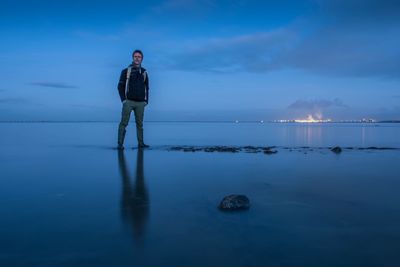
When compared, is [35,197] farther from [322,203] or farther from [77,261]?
[322,203]

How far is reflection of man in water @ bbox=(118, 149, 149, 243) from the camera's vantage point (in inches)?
126

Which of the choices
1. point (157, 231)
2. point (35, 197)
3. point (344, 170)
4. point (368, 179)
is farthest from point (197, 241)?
point (344, 170)

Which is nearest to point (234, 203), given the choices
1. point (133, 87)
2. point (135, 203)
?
point (135, 203)

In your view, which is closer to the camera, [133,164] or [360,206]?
[360,206]

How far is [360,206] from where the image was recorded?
3.90 m

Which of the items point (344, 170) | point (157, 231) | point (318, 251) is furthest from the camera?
point (344, 170)

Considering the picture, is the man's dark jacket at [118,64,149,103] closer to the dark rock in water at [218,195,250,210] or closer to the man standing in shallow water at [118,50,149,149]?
the man standing in shallow water at [118,50,149,149]

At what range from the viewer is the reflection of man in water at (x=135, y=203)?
3.19 m

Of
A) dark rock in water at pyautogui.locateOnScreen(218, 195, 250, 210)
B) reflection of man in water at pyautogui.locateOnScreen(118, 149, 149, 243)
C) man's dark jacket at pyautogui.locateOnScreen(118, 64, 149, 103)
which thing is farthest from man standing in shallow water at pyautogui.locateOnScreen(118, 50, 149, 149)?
dark rock in water at pyautogui.locateOnScreen(218, 195, 250, 210)

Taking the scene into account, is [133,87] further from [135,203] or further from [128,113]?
[135,203]

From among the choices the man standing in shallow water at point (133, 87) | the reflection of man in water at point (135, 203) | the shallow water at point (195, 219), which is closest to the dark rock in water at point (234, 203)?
the shallow water at point (195, 219)

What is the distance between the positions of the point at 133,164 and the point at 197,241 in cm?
485

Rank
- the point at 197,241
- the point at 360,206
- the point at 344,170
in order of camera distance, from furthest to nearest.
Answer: the point at 344,170
the point at 360,206
the point at 197,241

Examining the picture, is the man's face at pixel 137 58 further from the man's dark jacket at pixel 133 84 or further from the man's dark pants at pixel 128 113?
the man's dark pants at pixel 128 113
